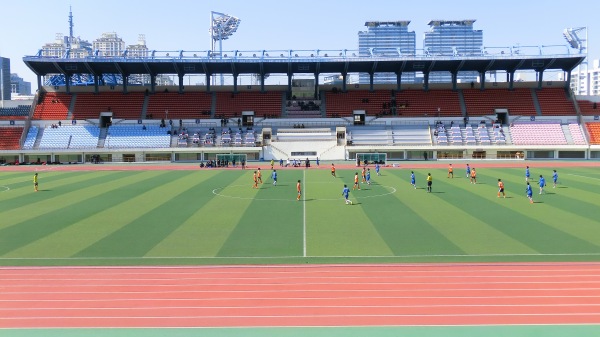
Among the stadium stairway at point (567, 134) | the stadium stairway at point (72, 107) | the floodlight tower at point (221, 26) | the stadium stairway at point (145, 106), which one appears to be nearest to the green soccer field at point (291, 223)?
the stadium stairway at point (567, 134)

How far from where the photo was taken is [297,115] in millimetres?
72188

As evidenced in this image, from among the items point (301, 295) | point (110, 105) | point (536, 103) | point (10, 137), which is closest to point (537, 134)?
point (536, 103)

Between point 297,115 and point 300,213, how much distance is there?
155 ft

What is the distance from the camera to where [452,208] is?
26.9 meters

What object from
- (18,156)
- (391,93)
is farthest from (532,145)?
(18,156)

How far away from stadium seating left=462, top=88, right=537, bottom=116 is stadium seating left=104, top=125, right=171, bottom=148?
40292mm

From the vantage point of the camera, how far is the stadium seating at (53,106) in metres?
70.1

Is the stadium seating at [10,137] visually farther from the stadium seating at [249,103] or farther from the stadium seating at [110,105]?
Answer: the stadium seating at [249,103]

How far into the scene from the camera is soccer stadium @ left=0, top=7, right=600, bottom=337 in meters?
12.9

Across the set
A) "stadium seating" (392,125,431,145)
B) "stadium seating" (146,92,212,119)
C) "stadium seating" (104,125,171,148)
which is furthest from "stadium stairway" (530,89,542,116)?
"stadium seating" (104,125,171,148)

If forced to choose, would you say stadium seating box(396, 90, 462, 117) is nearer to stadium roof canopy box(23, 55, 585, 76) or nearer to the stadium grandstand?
the stadium grandstand

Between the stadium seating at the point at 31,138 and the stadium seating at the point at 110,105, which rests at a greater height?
the stadium seating at the point at 110,105

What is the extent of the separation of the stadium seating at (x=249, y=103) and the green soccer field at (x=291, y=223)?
33959 mm

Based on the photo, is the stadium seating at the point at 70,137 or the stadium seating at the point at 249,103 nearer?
the stadium seating at the point at 70,137
